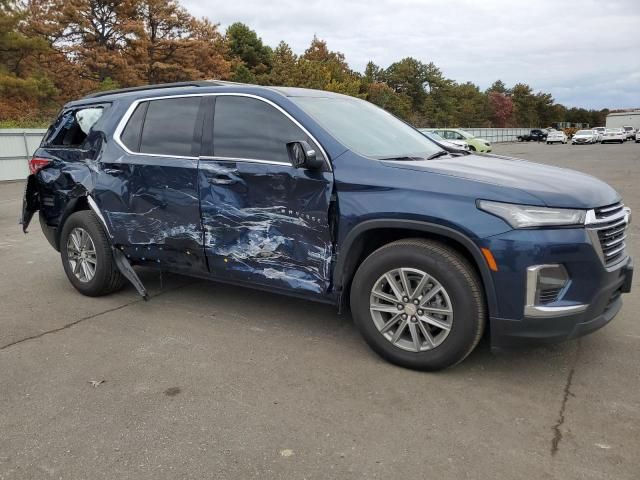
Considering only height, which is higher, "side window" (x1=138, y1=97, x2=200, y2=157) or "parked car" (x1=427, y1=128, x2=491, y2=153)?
"side window" (x1=138, y1=97, x2=200, y2=157)

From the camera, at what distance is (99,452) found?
9.12 ft

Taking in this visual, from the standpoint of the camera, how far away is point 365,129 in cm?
430

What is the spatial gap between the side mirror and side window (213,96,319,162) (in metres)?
0.16

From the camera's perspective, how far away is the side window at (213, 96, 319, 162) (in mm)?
3988

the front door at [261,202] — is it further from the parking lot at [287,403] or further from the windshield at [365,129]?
the parking lot at [287,403]

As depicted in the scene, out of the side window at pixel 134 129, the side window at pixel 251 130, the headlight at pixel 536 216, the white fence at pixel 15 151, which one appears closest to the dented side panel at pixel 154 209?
the side window at pixel 134 129

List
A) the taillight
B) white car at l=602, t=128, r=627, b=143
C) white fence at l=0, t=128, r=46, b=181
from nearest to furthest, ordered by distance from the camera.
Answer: the taillight < white fence at l=0, t=128, r=46, b=181 < white car at l=602, t=128, r=627, b=143

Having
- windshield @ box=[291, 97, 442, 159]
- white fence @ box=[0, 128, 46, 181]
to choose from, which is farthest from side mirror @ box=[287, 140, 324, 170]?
white fence @ box=[0, 128, 46, 181]

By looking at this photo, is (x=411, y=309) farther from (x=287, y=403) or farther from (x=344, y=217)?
(x=287, y=403)

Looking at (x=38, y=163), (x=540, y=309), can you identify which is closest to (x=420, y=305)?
(x=540, y=309)

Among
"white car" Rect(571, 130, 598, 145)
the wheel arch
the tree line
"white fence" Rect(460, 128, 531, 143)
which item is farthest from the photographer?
"white fence" Rect(460, 128, 531, 143)

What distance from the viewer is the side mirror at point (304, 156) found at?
3.67m

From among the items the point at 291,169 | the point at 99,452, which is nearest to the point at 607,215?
the point at 291,169

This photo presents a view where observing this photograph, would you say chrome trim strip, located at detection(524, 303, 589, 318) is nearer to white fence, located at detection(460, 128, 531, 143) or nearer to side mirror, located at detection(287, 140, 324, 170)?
side mirror, located at detection(287, 140, 324, 170)
